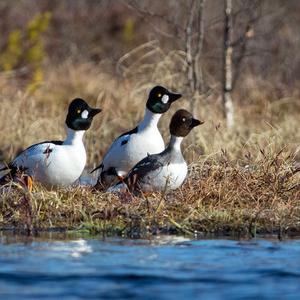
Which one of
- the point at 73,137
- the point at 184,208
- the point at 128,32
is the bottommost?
the point at 184,208

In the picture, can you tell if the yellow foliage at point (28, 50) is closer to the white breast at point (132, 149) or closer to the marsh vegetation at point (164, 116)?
the marsh vegetation at point (164, 116)

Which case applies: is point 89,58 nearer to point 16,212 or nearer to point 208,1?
point 208,1

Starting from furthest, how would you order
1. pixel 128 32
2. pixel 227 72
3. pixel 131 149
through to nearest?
pixel 128 32 < pixel 227 72 < pixel 131 149

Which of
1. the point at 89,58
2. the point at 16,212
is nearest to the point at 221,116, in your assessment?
the point at 16,212

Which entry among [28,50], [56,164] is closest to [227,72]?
[56,164]

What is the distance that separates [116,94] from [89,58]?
8.02m

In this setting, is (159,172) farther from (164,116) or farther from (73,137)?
(164,116)

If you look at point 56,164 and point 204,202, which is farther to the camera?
point 56,164

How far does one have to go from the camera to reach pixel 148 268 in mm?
7387

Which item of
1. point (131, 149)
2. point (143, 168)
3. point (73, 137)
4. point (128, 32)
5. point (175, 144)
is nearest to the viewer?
point (143, 168)

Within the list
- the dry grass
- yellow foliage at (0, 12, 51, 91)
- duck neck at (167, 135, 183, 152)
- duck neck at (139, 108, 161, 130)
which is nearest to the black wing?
duck neck at (167, 135, 183, 152)

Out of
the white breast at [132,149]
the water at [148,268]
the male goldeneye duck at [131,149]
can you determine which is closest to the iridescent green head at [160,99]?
the male goldeneye duck at [131,149]

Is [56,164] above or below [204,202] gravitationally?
above

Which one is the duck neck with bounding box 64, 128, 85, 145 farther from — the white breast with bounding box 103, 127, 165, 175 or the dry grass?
the dry grass
